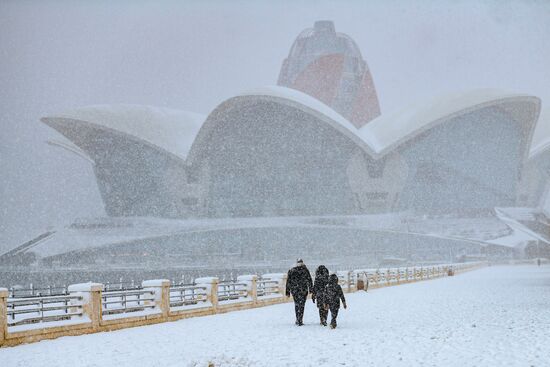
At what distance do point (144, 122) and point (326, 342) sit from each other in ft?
237

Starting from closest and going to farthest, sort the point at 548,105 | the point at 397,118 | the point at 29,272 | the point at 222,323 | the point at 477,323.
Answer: the point at 477,323 → the point at 222,323 → the point at 29,272 → the point at 397,118 → the point at 548,105

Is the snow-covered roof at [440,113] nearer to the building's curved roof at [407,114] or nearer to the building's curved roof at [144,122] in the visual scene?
the building's curved roof at [407,114]

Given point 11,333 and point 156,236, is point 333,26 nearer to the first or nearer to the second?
point 156,236

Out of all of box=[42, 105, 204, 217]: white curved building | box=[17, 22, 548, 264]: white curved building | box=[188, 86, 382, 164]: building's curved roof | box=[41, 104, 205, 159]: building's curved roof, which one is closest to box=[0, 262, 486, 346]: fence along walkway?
box=[188, 86, 382, 164]: building's curved roof

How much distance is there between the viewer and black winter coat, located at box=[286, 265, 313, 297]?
14.0 metres

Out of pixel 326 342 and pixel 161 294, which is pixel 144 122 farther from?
pixel 326 342

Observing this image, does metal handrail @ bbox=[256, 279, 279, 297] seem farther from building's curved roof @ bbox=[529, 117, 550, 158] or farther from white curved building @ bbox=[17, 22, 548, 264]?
building's curved roof @ bbox=[529, 117, 550, 158]

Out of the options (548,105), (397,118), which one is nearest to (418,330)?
(397,118)

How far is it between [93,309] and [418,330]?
6.35m

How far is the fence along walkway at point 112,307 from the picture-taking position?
12133 mm

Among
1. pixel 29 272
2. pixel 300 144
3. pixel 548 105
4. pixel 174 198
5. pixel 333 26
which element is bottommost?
pixel 29 272

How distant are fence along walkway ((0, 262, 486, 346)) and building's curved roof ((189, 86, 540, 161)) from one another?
173 ft

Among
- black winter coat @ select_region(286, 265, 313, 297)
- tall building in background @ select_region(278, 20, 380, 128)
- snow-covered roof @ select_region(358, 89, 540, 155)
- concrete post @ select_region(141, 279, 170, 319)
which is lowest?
concrete post @ select_region(141, 279, 170, 319)

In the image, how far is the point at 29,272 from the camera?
62.0 meters
